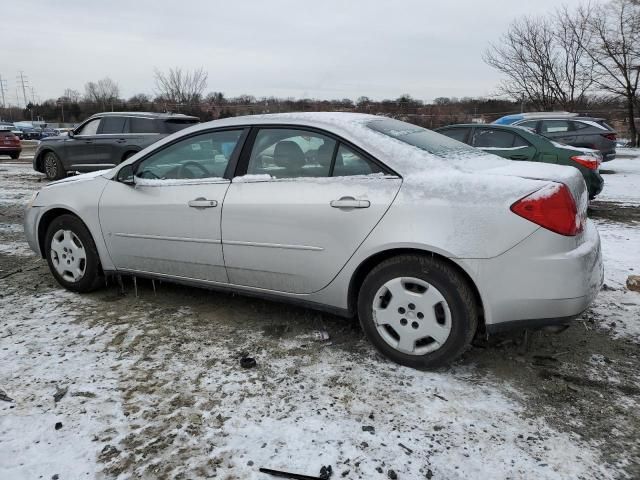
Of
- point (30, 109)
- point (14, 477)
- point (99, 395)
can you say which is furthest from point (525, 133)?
point (30, 109)

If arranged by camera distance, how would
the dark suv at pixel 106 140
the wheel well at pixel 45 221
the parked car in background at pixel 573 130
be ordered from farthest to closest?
1. the parked car in background at pixel 573 130
2. the dark suv at pixel 106 140
3. the wheel well at pixel 45 221

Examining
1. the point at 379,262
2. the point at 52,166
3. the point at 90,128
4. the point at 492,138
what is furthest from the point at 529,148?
the point at 52,166

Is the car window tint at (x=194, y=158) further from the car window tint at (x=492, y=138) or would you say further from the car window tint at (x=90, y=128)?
the car window tint at (x=90, y=128)

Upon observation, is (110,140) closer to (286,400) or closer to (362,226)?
(362,226)

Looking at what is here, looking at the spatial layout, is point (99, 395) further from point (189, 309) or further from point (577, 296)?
point (577, 296)

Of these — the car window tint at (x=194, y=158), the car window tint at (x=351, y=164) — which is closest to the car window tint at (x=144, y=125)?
the car window tint at (x=194, y=158)

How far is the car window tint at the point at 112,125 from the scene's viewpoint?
36.3 ft

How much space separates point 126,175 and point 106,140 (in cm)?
814

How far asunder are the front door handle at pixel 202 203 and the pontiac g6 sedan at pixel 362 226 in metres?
0.02

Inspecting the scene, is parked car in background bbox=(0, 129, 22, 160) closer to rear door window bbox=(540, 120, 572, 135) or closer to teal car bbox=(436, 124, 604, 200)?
teal car bbox=(436, 124, 604, 200)

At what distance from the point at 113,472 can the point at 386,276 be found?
1664 mm

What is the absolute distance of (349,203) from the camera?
294cm

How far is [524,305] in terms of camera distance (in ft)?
8.69

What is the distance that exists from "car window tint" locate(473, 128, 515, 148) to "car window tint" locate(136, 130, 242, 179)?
5824 millimetres
